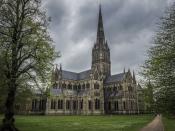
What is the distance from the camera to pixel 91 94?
327 feet

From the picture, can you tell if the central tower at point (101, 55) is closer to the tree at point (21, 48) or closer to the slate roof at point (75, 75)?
the slate roof at point (75, 75)

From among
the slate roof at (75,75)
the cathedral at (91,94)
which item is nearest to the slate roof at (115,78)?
the cathedral at (91,94)

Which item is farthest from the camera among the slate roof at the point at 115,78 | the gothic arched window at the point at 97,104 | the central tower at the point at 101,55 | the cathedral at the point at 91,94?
the central tower at the point at 101,55

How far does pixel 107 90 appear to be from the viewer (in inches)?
4365

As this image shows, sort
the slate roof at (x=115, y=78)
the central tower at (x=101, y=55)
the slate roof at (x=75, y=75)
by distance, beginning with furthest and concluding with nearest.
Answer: the central tower at (x=101, y=55), the slate roof at (x=115, y=78), the slate roof at (x=75, y=75)

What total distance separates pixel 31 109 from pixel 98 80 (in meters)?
33.5

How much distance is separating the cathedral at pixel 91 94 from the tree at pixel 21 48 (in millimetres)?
68649

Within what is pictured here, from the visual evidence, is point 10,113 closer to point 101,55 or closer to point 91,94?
point 91,94

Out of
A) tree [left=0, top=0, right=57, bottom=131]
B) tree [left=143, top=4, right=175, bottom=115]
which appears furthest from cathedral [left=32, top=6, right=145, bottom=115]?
tree [left=143, top=4, right=175, bottom=115]

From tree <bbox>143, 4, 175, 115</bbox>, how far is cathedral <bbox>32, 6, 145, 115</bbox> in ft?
249

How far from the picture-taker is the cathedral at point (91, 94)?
94250 mm

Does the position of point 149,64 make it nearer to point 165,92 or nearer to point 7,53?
A: point 165,92

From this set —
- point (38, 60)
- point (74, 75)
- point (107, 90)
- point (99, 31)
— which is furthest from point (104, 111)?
point (38, 60)

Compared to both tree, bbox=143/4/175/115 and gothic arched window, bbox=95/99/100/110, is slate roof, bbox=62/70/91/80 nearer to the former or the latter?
gothic arched window, bbox=95/99/100/110
